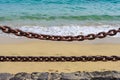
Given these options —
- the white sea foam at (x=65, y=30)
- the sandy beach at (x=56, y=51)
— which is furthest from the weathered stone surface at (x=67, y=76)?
the white sea foam at (x=65, y=30)

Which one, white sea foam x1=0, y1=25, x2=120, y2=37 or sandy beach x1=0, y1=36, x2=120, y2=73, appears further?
white sea foam x1=0, y1=25, x2=120, y2=37

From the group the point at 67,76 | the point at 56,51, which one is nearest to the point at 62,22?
the point at 56,51

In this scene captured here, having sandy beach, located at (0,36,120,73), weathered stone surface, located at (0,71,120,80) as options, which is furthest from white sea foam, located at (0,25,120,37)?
weathered stone surface, located at (0,71,120,80)

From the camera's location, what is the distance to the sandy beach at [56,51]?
7.75m

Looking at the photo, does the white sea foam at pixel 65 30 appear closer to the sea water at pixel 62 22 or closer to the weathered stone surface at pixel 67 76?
the sea water at pixel 62 22

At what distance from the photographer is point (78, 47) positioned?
9.96 metres

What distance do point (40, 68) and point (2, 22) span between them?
25.3 ft

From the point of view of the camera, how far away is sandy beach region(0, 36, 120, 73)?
7754 mm

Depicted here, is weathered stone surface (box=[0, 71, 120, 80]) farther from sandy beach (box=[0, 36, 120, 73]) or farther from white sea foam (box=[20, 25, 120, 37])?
white sea foam (box=[20, 25, 120, 37])

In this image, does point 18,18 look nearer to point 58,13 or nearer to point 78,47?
point 58,13

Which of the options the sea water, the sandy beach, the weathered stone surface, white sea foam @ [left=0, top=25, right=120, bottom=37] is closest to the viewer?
the weathered stone surface

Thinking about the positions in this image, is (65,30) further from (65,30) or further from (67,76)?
(67,76)

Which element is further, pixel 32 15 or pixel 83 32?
pixel 32 15

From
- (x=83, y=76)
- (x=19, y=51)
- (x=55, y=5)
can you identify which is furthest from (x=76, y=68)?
(x=55, y=5)
